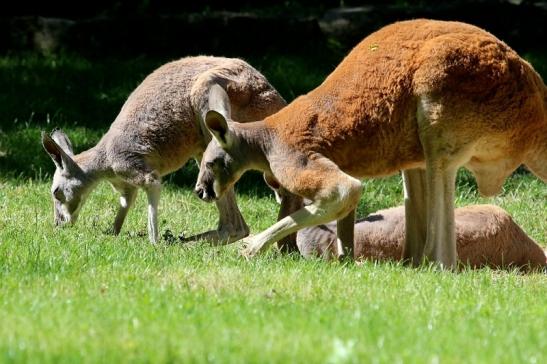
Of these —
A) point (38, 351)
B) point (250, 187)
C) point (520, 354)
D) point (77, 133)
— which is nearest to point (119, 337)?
point (38, 351)

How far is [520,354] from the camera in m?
5.25

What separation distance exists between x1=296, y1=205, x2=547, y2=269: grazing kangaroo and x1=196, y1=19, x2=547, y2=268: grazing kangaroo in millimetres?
814

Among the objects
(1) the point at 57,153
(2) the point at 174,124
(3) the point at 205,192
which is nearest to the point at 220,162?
(3) the point at 205,192

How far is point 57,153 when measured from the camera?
398 inches

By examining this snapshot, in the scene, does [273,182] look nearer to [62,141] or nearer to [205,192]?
[205,192]

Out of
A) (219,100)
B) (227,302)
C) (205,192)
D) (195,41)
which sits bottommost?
(195,41)

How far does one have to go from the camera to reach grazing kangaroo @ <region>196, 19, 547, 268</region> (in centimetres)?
807

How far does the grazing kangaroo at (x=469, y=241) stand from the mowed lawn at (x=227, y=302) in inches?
21.3

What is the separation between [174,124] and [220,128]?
127 cm

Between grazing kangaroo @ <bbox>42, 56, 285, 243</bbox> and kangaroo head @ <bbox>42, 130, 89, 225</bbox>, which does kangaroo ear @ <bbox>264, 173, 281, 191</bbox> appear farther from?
kangaroo head @ <bbox>42, 130, 89, 225</bbox>

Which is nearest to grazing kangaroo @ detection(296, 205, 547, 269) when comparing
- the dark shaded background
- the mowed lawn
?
the mowed lawn

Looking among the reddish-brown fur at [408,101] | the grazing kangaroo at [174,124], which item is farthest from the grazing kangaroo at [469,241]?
the reddish-brown fur at [408,101]

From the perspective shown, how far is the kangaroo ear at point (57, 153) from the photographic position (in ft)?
32.8

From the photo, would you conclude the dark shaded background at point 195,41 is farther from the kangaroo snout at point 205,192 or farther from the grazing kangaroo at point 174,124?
the kangaroo snout at point 205,192
